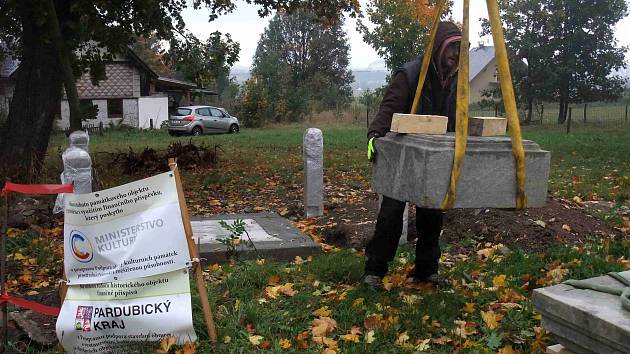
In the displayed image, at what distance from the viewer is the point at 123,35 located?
14086 mm

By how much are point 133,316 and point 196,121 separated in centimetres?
2650

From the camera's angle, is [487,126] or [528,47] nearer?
[487,126]

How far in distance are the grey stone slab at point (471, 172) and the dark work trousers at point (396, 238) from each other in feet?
2.07

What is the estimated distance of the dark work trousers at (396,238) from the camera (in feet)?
14.5

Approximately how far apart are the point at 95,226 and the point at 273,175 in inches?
332

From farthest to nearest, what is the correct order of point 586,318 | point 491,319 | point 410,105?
1. point 410,105
2. point 491,319
3. point 586,318

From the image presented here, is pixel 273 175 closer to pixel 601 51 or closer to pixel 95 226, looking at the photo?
pixel 95 226

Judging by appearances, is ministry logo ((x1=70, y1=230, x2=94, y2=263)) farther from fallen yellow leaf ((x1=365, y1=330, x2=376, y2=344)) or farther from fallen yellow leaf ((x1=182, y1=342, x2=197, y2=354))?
fallen yellow leaf ((x1=365, y1=330, x2=376, y2=344))

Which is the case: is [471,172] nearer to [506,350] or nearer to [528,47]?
[506,350]

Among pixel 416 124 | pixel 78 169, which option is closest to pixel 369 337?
pixel 416 124

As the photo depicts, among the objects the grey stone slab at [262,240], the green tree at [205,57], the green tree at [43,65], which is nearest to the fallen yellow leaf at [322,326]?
the grey stone slab at [262,240]

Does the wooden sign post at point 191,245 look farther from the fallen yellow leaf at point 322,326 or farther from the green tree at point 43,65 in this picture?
the green tree at point 43,65

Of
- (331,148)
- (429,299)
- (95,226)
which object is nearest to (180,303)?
(95,226)

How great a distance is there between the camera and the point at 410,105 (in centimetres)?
442
